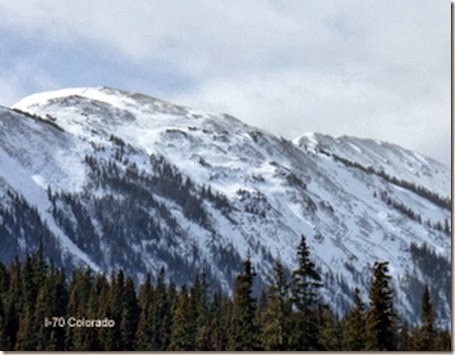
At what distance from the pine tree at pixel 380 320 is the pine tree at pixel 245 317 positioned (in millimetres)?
8606

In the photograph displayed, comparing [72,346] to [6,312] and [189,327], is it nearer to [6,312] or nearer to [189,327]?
[189,327]

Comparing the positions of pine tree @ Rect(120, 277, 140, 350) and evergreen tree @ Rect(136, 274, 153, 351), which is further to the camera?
evergreen tree @ Rect(136, 274, 153, 351)

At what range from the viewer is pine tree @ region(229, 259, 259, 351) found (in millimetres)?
66625

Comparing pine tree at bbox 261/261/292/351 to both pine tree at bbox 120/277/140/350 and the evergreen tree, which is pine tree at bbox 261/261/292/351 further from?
the evergreen tree

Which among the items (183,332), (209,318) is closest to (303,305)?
(183,332)

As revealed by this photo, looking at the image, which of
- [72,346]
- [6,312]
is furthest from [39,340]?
[6,312]

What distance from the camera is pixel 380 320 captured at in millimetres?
62281

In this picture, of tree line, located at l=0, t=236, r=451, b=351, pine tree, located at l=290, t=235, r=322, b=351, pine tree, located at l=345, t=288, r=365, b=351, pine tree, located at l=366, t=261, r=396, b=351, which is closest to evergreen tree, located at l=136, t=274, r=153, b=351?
tree line, located at l=0, t=236, r=451, b=351

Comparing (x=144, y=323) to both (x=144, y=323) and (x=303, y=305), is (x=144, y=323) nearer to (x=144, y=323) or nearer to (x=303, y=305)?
(x=144, y=323)

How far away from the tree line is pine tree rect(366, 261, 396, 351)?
7 centimetres

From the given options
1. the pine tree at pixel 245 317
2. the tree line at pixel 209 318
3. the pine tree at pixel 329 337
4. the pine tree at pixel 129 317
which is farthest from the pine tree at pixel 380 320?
the pine tree at pixel 129 317

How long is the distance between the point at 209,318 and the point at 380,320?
59.1 m

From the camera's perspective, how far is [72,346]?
58.2 metres

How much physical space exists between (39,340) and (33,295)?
47174mm
